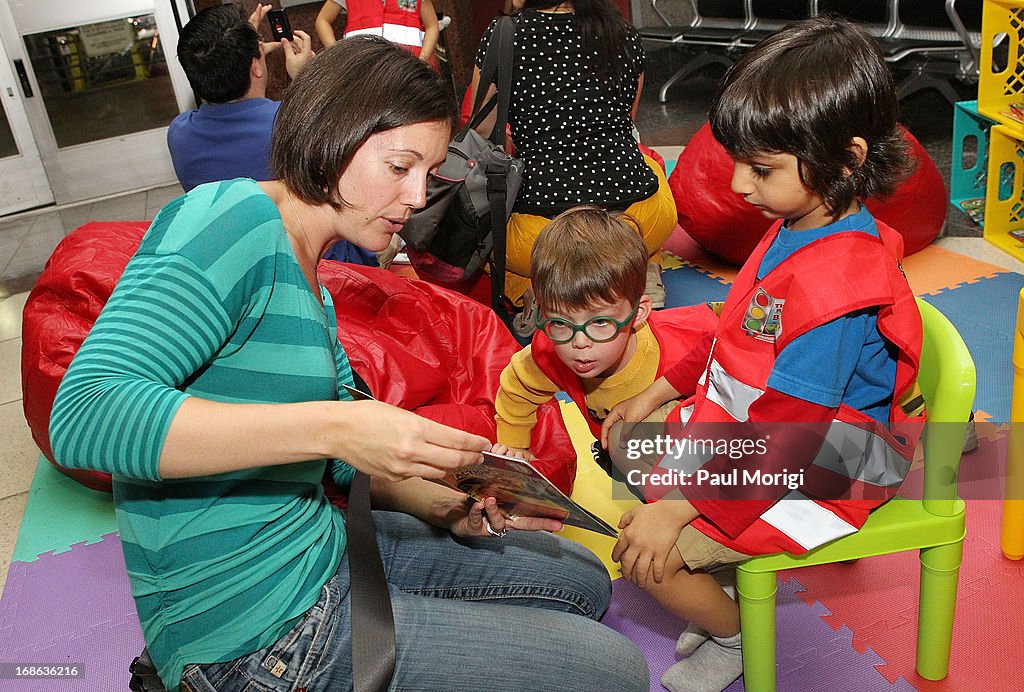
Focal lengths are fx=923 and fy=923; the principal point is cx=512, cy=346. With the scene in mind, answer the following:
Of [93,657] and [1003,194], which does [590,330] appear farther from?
[1003,194]

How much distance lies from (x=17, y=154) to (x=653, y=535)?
19.5ft

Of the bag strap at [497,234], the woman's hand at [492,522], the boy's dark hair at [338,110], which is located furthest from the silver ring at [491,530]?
the bag strap at [497,234]

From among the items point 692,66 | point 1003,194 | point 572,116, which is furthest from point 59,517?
point 692,66

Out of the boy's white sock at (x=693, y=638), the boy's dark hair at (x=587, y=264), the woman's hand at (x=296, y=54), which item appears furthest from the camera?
the woman's hand at (x=296, y=54)

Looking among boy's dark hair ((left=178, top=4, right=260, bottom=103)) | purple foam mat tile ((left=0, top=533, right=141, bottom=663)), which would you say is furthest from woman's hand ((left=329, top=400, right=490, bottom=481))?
boy's dark hair ((left=178, top=4, right=260, bottom=103))

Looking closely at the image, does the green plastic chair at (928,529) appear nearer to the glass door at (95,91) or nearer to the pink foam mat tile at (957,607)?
the pink foam mat tile at (957,607)

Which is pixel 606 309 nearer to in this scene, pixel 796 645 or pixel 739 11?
pixel 796 645

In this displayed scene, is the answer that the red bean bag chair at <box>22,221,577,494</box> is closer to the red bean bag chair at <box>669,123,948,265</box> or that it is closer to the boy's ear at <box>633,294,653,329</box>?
the boy's ear at <box>633,294,653,329</box>

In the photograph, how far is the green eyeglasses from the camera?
175cm

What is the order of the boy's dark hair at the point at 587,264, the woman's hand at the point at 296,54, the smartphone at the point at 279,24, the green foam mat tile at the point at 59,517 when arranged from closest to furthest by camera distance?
the boy's dark hair at the point at 587,264, the green foam mat tile at the point at 59,517, the woman's hand at the point at 296,54, the smartphone at the point at 279,24

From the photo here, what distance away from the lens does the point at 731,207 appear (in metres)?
3.34

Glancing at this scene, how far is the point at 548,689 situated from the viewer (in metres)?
1.37

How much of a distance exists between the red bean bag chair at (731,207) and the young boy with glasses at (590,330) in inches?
55.2

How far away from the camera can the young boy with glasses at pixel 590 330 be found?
1.74 metres
